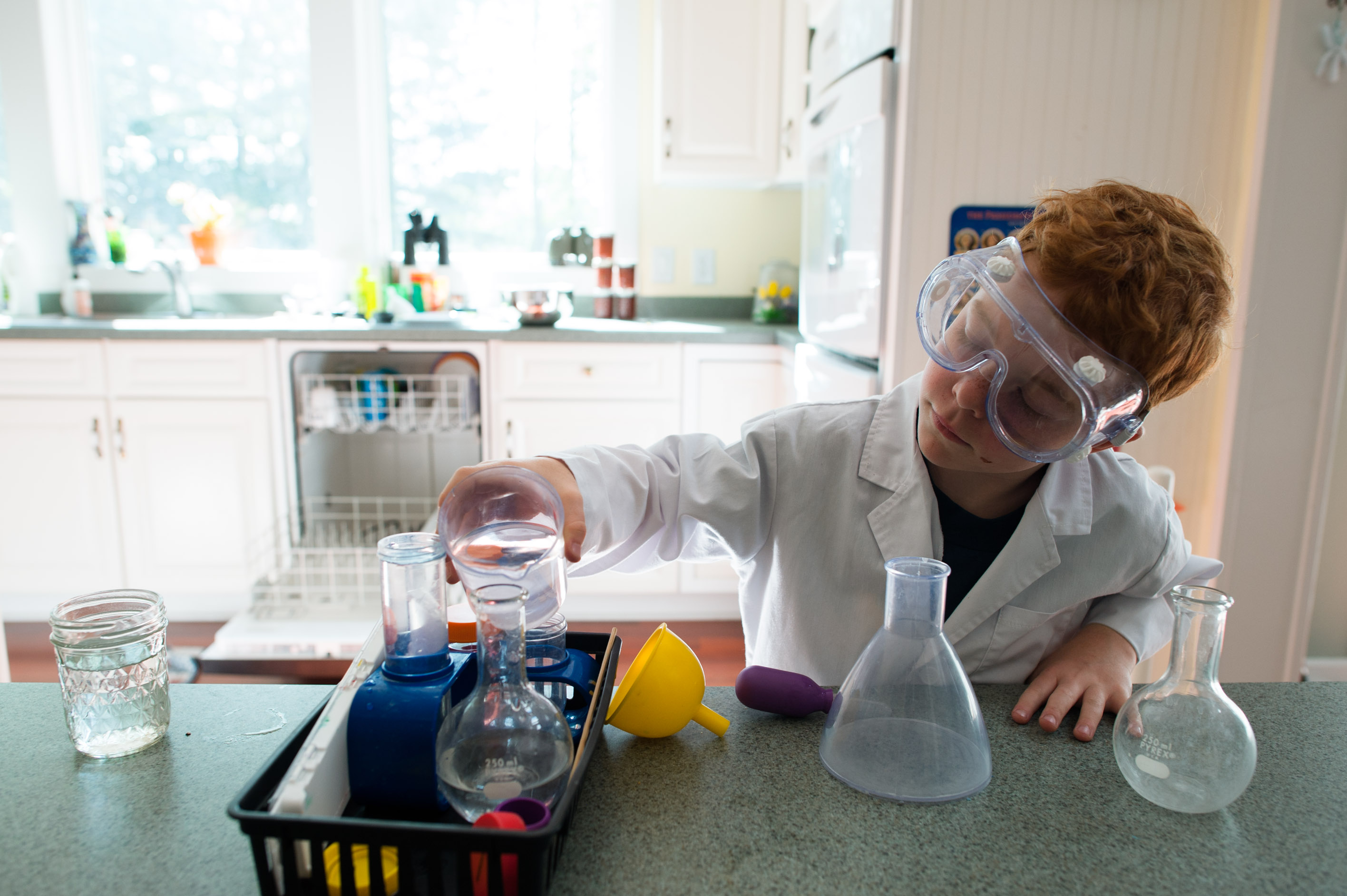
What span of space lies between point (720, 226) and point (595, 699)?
9.30 ft

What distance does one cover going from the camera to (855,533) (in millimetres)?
954

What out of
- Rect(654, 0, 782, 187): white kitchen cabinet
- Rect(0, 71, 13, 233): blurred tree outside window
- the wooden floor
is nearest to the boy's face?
the wooden floor

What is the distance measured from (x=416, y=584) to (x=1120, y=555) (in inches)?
27.4

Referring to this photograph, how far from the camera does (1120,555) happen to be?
2.93 feet

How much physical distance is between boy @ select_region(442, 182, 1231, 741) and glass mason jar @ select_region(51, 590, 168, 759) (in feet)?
1.08

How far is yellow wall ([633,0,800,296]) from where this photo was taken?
3.26m

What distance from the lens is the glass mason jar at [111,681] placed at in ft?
2.10

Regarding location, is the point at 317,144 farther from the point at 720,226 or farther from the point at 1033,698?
the point at 1033,698

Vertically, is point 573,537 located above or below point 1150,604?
above

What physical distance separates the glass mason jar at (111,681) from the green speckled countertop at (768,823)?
17 mm

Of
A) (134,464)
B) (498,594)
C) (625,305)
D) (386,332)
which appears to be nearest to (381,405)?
(386,332)

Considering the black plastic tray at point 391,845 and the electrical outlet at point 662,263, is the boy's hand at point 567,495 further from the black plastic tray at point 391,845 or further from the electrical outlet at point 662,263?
the electrical outlet at point 662,263

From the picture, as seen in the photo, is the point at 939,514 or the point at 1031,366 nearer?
the point at 1031,366

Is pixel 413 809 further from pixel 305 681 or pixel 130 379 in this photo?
pixel 130 379
